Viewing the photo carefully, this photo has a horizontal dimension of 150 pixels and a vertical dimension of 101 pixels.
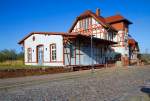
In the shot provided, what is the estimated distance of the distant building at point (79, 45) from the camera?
23.9 metres

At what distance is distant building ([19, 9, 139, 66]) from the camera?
78.4 ft

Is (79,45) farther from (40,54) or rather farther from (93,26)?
(93,26)

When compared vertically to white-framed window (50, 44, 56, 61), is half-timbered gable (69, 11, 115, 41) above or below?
above

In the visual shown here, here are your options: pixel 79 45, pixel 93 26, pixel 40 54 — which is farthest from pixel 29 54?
pixel 93 26

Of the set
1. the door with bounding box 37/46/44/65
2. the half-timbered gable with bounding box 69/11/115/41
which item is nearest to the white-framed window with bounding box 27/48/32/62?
the door with bounding box 37/46/44/65

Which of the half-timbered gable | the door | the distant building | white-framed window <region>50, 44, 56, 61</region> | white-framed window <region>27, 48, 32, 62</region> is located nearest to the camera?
the distant building

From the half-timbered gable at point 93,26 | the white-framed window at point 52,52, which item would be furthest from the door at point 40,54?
the half-timbered gable at point 93,26

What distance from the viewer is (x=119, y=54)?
37375mm

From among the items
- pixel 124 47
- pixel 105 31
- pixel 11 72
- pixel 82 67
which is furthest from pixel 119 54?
pixel 11 72

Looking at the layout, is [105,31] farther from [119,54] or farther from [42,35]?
[42,35]

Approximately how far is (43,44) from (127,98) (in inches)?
745

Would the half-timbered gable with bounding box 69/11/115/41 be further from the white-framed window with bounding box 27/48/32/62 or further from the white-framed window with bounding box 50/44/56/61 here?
the white-framed window with bounding box 50/44/56/61

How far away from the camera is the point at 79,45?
25094 mm

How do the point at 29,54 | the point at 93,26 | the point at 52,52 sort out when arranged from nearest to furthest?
1. the point at 52,52
2. the point at 29,54
3. the point at 93,26
